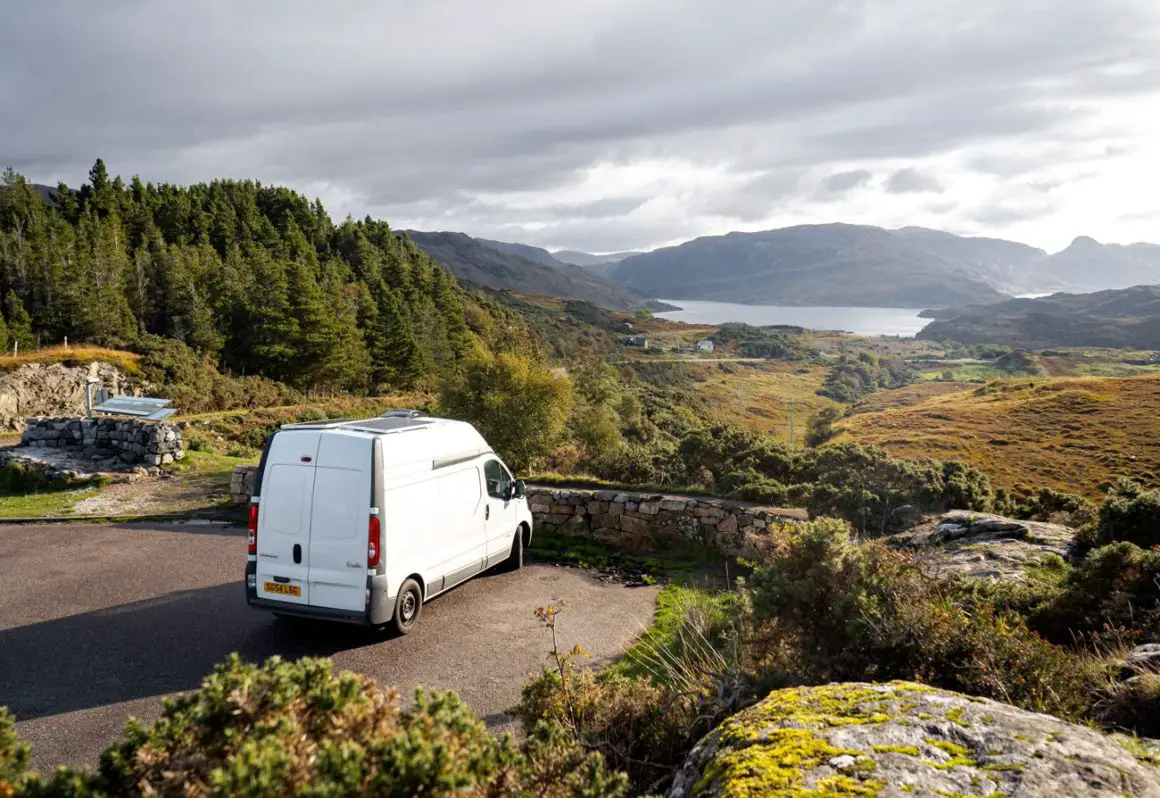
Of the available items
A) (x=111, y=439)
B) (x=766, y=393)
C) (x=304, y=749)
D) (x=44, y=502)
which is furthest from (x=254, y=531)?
(x=766, y=393)

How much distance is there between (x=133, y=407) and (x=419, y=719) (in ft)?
61.6

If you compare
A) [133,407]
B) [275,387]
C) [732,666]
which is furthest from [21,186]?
[732,666]

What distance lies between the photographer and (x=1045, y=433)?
1689 inches

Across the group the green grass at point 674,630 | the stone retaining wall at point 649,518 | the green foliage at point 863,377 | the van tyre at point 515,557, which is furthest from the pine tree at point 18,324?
the green foliage at point 863,377

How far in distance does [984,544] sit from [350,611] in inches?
303

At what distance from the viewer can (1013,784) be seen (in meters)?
2.79

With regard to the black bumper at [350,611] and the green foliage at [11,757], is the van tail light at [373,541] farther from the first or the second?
the green foliage at [11,757]

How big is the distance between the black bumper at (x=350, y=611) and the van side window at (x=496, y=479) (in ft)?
8.47

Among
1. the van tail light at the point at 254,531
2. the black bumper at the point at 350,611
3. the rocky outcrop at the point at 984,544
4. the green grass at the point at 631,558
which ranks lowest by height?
the green grass at the point at 631,558

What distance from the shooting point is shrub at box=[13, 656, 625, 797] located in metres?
2.22

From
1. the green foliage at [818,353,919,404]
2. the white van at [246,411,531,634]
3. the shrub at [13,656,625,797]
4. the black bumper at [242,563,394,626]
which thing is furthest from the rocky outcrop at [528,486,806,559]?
the green foliage at [818,353,919,404]

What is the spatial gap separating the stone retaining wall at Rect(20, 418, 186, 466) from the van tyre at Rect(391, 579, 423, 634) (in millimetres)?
12778

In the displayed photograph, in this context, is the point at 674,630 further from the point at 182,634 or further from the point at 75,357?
the point at 75,357

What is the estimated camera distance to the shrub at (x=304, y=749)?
87.4 inches
